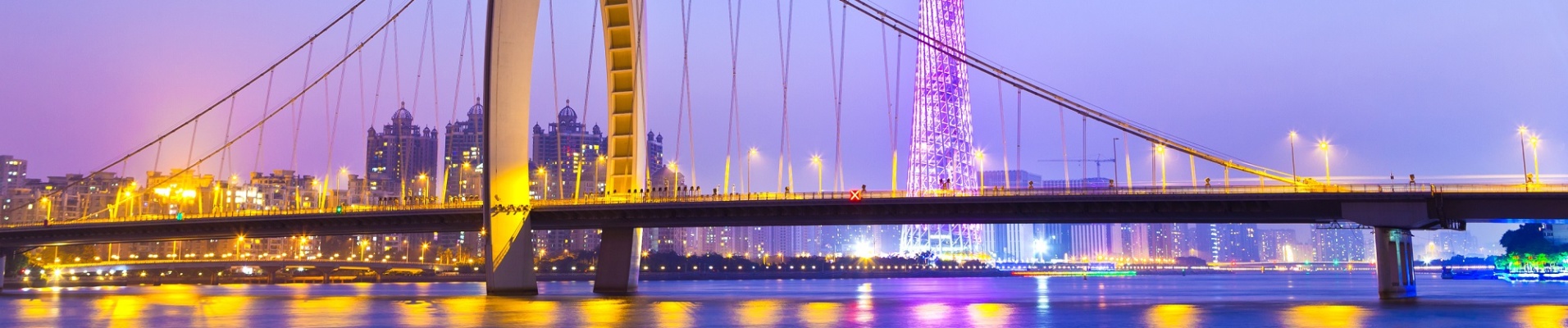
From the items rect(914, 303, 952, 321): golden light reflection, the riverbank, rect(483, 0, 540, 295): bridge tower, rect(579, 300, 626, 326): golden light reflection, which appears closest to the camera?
rect(579, 300, 626, 326): golden light reflection

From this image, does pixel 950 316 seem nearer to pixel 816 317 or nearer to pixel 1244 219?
pixel 816 317

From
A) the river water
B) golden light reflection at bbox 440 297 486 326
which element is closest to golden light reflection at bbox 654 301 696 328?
the river water

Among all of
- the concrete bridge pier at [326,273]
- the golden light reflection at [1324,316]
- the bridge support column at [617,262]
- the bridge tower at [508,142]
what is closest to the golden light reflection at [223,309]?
the bridge tower at [508,142]

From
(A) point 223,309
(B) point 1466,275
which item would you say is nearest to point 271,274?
(A) point 223,309

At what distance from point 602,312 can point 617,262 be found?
75.2 ft

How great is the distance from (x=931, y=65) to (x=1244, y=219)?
76.5m

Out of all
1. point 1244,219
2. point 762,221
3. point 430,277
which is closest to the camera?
point 1244,219

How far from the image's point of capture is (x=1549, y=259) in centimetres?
16475

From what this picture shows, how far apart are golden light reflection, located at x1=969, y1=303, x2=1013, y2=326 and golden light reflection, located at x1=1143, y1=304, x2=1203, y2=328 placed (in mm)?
5591

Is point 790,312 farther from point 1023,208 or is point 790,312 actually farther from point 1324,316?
point 1324,316

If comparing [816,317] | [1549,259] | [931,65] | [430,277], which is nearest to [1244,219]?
[816,317]

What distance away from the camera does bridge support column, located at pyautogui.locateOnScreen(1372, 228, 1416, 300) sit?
66.2 meters

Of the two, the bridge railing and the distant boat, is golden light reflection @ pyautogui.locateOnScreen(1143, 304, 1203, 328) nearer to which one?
the bridge railing

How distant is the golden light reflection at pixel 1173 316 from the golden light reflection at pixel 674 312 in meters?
17.2
